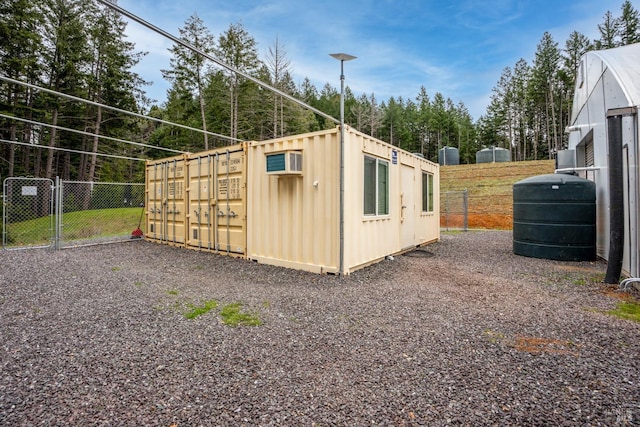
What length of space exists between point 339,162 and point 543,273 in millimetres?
4100

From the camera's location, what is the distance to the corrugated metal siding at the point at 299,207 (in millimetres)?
5254

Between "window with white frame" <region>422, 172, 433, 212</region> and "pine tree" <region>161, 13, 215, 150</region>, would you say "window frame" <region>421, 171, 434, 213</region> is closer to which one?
"window with white frame" <region>422, 172, 433, 212</region>

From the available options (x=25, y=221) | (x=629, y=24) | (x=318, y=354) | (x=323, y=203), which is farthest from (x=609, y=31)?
(x=25, y=221)

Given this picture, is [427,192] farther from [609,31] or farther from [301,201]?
[609,31]

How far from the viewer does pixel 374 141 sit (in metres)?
5.96

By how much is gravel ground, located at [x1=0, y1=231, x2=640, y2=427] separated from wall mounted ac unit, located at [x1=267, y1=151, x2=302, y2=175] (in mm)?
1865

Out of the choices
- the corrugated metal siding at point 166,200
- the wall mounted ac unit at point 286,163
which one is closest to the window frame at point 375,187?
the wall mounted ac unit at point 286,163

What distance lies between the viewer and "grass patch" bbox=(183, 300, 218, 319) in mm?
3395

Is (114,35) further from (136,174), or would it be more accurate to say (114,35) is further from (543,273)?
(543,273)

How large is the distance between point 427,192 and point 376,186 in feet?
11.7

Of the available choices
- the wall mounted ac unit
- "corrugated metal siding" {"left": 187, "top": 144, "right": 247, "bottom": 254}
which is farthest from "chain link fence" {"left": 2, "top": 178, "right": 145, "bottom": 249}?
the wall mounted ac unit

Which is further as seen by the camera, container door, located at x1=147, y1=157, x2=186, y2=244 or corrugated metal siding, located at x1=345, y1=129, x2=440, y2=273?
container door, located at x1=147, y1=157, x2=186, y2=244

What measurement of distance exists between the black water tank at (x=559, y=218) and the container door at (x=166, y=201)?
831 centimetres

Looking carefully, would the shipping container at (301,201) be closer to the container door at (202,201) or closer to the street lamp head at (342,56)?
the container door at (202,201)
